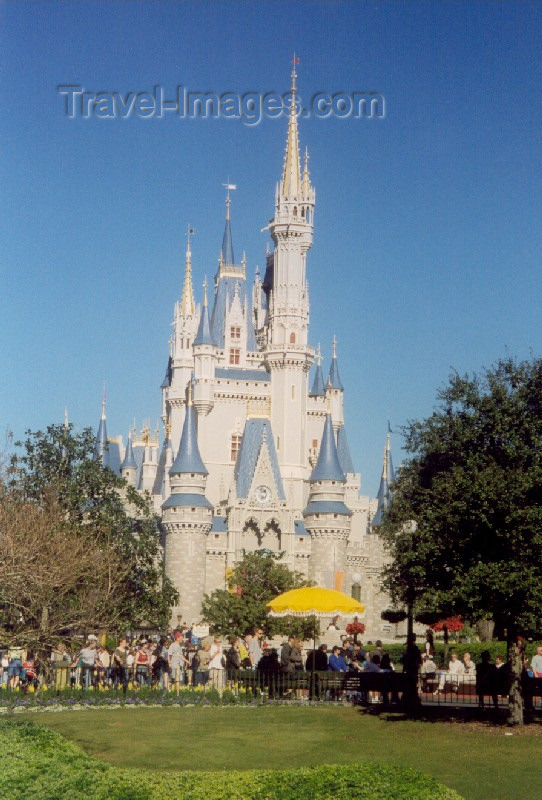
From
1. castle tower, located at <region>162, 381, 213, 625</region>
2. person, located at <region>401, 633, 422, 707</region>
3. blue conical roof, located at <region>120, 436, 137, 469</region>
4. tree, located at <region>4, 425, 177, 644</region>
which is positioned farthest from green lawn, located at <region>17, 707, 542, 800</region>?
blue conical roof, located at <region>120, 436, 137, 469</region>

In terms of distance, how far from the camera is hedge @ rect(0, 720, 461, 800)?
40.6ft

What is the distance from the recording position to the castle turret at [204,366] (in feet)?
289

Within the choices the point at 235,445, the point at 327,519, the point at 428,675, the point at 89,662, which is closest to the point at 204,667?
the point at 89,662

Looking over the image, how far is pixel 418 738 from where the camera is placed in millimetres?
20734

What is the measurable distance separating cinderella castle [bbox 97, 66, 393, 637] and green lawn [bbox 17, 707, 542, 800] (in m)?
50.0

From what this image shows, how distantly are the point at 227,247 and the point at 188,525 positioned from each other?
30.4m

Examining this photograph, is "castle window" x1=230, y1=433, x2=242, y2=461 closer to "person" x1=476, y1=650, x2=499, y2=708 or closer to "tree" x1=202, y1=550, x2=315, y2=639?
"tree" x1=202, y1=550, x2=315, y2=639

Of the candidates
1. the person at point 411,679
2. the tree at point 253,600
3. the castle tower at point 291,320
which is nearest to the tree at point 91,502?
the tree at point 253,600

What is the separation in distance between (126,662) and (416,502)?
921 cm

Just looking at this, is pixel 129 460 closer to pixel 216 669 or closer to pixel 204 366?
pixel 204 366

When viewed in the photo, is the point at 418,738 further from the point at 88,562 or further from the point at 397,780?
the point at 88,562

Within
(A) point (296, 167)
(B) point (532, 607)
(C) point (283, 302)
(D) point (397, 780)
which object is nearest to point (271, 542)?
(C) point (283, 302)

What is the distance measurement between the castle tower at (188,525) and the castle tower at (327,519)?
Answer: 7.33 meters

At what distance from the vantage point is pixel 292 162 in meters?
90.0
